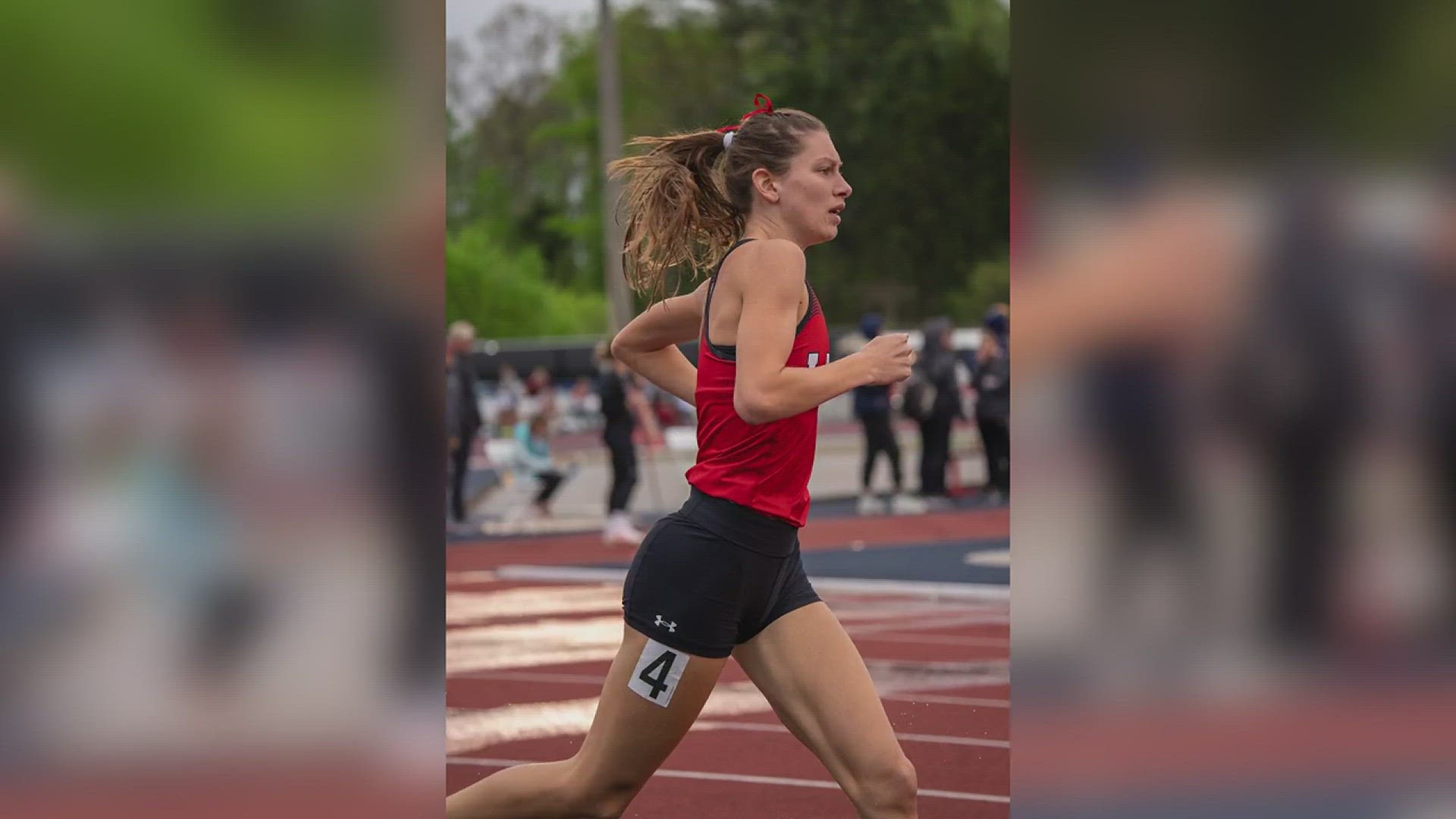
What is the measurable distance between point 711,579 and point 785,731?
3.89 meters

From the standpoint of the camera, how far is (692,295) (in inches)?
167

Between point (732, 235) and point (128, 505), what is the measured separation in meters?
2.34

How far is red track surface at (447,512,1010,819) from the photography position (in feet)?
20.1

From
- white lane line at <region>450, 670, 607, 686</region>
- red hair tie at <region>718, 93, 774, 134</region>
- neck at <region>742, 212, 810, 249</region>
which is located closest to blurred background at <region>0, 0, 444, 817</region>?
neck at <region>742, 212, 810, 249</region>

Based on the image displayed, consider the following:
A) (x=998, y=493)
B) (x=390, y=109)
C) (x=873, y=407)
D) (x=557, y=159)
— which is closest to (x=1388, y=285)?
(x=390, y=109)

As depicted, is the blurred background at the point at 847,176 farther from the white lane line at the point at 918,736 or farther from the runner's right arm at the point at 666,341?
the runner's right arm at the point at 666,341

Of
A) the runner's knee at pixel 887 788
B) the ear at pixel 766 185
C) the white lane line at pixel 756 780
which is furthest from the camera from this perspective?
the white lane line at pixel 756 780

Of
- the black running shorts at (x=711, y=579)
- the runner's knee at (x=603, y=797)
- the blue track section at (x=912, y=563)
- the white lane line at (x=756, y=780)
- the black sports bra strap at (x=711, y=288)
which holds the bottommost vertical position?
the blue track section at (x=912, y=563)

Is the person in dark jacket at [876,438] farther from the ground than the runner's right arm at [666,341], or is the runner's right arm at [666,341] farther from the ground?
the runner's right arm at [666,341]

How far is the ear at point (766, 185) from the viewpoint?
3984mm

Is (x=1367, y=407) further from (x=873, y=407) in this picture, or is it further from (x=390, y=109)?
(x=873, y=407)

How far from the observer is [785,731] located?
24.7 ft

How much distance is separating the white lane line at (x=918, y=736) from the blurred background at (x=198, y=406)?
4779mm

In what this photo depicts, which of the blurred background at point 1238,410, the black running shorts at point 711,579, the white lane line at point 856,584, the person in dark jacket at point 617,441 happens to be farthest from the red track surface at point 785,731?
the blurred background at point 1238,410
